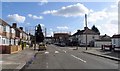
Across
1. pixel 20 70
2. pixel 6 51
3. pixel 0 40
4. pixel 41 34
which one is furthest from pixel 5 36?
Result: pixel 41 34

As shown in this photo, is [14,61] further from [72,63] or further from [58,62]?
[72,63]

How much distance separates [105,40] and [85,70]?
9433cm

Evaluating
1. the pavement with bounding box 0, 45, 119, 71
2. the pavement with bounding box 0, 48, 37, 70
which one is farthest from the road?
the pavement with bounding box 0, 48, 37, 70

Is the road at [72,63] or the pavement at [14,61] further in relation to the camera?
the pavement at [14,61]

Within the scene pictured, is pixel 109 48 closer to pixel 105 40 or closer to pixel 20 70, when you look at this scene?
pixel 20 70

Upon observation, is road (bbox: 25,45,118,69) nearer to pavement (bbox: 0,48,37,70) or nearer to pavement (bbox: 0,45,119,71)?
pavement (bbox: 0,45,119,71)

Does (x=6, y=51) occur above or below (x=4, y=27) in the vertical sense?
below

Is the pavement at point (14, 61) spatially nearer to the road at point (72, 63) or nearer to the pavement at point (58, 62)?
the pavement at point (58, 62)

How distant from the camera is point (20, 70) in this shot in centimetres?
1906

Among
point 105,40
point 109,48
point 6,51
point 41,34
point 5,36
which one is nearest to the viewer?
point 6,51

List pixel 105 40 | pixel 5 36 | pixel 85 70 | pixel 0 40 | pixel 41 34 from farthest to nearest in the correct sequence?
pixel 41 34
pixel 105 40
pixel 5 36
pixel 0 40
pixel 85 70

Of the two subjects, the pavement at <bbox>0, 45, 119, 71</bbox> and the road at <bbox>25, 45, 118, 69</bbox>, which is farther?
the pavement at <bbox>0, 45, 119, 71</bbox>

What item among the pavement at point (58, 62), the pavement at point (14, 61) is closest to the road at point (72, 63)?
the pavement at point (58, 62)

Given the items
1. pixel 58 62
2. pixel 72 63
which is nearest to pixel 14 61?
pixel 58 62
